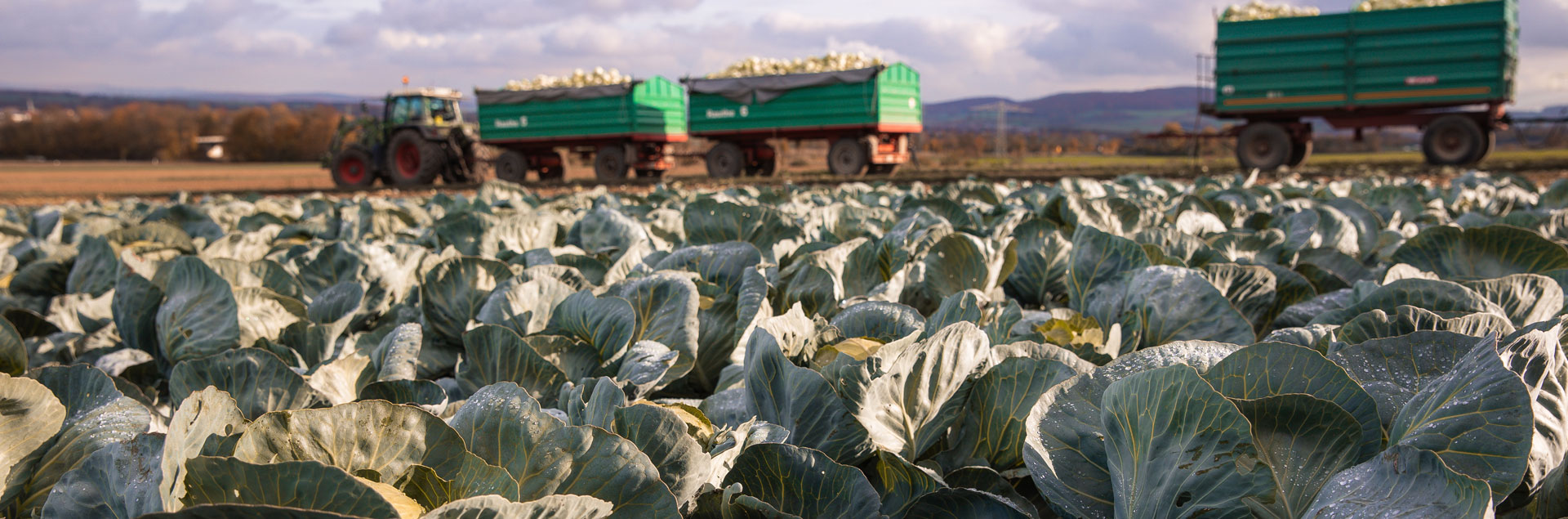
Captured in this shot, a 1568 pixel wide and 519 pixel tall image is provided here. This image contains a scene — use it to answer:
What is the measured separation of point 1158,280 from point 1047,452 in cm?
68

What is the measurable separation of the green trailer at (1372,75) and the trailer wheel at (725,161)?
399 inches

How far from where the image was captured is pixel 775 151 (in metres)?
20.5

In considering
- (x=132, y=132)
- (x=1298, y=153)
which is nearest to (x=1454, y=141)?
(x=1298, y=153)

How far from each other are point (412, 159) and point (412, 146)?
1.13 ft

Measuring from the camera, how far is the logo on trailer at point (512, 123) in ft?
70.7

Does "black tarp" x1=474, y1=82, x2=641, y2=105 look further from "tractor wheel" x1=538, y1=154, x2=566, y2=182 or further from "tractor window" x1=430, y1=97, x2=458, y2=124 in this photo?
"tractor wheel" x1=538, y1=154, x2=566, y2=182

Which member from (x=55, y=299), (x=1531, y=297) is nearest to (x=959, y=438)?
(x=1531, y=297)

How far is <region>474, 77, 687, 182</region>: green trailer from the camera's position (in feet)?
67.5

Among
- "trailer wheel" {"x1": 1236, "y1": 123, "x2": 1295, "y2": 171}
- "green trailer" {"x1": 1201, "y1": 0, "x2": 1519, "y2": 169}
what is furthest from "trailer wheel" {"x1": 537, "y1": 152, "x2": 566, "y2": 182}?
"trailer wheel" {"x1": 1236, "y1": 123, "x2": 1295, "y2": 171}

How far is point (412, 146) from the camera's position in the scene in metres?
21.0

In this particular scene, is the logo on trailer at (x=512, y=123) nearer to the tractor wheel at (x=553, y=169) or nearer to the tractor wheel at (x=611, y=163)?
the tractor wheel at (x=553, y=169)

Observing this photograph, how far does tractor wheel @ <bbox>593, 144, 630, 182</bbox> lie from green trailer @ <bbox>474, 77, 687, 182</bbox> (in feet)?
0.06

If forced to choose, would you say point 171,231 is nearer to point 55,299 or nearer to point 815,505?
point 55,299

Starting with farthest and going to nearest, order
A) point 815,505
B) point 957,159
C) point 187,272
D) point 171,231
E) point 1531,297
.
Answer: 1. point 957,159
2. point 171,231
3. point 187,272
4. point 1531,297
5. point 815,505
